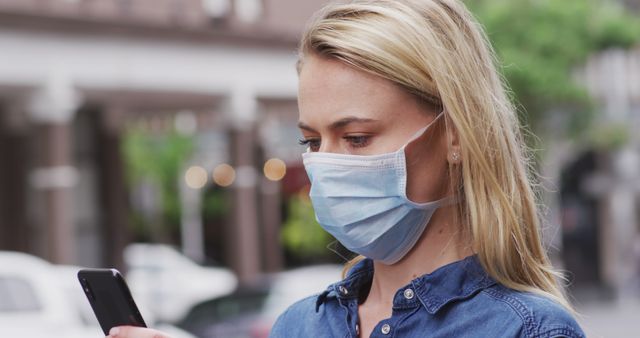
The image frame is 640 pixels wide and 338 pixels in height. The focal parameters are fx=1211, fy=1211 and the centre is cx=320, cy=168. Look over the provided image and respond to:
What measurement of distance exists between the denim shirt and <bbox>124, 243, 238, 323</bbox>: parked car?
859 inches

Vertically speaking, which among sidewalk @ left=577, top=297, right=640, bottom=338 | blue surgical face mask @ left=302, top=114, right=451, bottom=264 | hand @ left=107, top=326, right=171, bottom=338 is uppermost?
blue surgical face mask @ left=302, top=114, right=451, bottom=264

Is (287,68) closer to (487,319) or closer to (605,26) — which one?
(605,26)

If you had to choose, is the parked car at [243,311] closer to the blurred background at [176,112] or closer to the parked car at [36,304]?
the blurred background at [176,112]

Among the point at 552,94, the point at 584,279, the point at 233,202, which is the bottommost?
the point at 584,279

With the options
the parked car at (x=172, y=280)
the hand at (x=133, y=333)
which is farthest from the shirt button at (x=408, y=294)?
the parked car at (x=172, y=280)

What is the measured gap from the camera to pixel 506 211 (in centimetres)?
209

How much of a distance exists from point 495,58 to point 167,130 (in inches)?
1649

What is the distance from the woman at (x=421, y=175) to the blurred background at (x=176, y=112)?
9050mm

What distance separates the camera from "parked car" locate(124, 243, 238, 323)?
985 inches

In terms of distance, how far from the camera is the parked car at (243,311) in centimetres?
1192

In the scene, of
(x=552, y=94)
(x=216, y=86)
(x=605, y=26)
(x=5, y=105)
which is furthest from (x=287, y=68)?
(x=605, y=26)

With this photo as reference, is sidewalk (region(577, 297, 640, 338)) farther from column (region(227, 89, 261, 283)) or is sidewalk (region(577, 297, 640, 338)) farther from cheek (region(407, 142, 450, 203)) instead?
cheek (region(407, 142, 450, 203))

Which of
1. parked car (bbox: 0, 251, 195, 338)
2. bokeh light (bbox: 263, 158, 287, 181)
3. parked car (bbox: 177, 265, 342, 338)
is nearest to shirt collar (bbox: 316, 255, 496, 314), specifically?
parked car (bbox: 0, 251, 195, 338)

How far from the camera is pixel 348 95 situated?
2.14 metres
